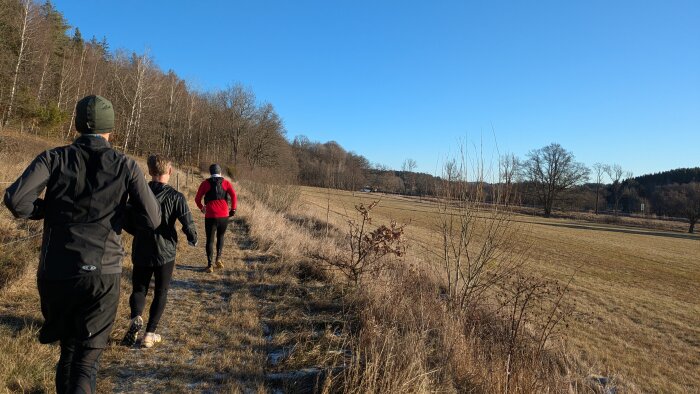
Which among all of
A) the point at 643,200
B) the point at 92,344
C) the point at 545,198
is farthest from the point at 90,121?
the point at 643,200

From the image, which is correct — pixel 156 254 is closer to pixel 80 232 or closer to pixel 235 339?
pixel 235 339

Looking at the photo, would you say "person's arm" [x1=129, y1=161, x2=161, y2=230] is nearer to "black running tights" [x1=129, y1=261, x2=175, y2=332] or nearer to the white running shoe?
"black running tights" [x1=129, y1=261, x2=175, y2=332]

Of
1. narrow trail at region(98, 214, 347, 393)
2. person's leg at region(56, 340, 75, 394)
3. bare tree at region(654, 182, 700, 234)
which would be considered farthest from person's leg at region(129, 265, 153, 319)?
bare tree at region(654, 182, 700, 234)

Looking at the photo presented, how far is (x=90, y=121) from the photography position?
7.33 ft

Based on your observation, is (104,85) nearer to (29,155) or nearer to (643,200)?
(29,155)

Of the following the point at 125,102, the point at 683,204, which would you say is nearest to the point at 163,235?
the point at 125,102

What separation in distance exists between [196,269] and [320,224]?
8.72 metres

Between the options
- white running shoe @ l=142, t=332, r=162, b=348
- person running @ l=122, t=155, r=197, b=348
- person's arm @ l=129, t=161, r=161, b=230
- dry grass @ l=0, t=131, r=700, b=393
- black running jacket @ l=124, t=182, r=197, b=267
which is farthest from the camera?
black running jacket @ l=124, t=182, r=197, b=267

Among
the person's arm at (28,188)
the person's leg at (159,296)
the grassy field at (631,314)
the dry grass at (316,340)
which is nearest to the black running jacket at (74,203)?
the person's arm at (28,188)

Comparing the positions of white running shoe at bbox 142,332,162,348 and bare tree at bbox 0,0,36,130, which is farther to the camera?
bare tree at bbox 0,0,36,130

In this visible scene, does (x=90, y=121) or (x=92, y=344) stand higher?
(x=90, y=121)

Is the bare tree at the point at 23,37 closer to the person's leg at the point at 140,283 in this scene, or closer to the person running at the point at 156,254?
the person running at the point at 156,254

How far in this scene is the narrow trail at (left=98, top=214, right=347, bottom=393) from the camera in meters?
3.13

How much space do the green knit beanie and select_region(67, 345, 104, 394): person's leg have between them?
1265 mm
